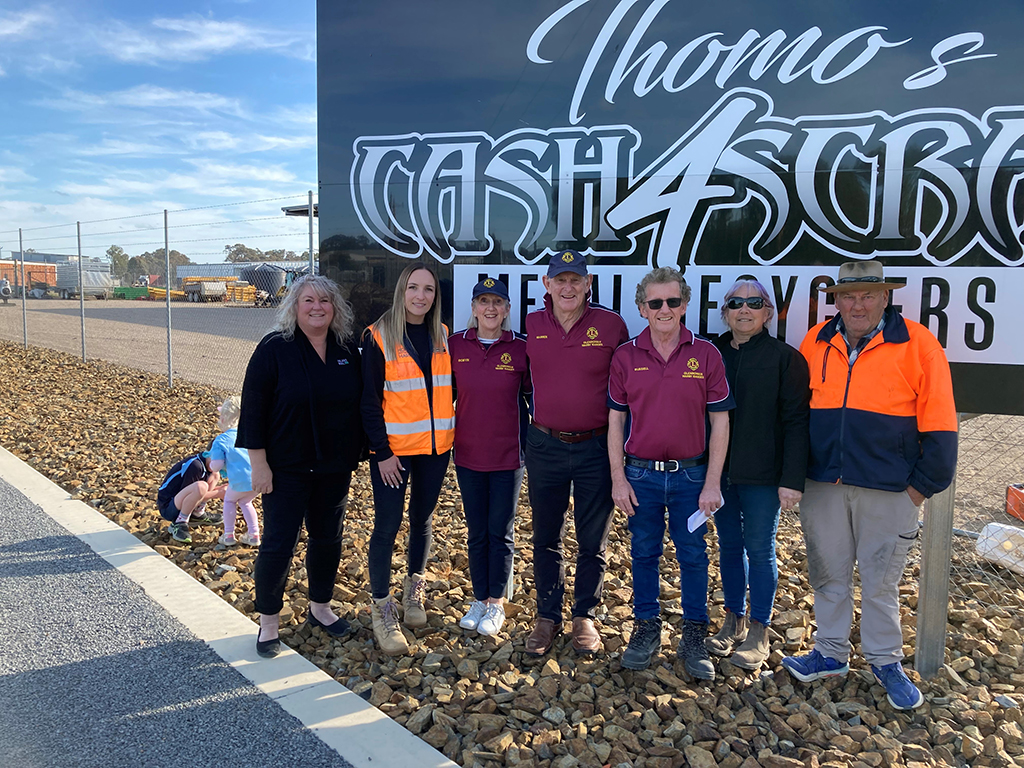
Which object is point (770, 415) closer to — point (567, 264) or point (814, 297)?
point (814, 297)

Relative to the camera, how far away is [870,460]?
281 cm

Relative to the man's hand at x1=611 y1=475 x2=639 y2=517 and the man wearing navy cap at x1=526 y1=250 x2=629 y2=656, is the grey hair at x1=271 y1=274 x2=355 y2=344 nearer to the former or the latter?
the man wearing navy cap at x1=526 y1=250 x2=629 y2=656

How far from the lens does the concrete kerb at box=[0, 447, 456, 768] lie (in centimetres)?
255

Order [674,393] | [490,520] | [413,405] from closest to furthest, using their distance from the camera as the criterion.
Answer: [674,393], [413,405], [490,520]

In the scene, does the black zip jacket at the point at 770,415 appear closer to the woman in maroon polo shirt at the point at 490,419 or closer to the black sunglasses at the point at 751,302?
the black sunglasses at the point at 751,302

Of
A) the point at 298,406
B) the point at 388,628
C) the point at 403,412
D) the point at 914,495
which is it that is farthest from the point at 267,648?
the point at 914,495

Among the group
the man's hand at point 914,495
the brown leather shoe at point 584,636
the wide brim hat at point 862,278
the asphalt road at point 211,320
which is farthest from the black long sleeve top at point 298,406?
the asphalt road at point 211,320

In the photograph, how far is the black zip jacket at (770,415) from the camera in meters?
2.94

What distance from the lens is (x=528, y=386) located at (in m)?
3.33

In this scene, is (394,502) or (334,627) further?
(334,627)

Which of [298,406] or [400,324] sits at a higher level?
[400,324]

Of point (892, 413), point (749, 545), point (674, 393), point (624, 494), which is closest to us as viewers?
point (892, 413)

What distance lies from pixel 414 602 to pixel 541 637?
69 cm

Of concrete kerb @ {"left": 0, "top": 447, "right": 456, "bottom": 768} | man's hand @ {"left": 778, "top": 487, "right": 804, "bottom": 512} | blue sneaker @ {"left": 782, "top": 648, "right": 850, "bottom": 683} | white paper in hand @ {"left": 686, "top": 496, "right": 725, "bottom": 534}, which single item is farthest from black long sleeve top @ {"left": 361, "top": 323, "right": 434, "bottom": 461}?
blue sneaker @ {"left": 782, "top": 648, "right": 850, "bottom": 683}
